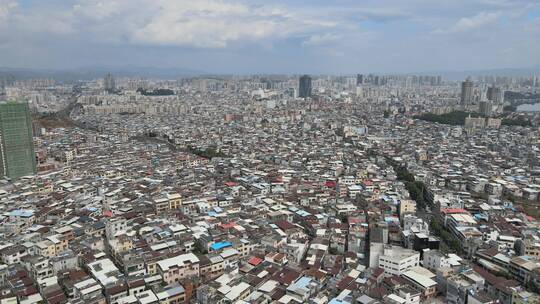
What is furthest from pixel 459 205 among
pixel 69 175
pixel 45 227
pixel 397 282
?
pixel 69 175

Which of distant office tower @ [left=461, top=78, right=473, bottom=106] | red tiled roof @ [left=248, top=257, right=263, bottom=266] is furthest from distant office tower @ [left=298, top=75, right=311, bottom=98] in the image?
red tiled roof @ [left=248, top=257, right=263, bottom=266]

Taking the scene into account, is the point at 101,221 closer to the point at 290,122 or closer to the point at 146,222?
the point at 146,222

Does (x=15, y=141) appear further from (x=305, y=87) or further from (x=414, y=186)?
(x=305, y=87)

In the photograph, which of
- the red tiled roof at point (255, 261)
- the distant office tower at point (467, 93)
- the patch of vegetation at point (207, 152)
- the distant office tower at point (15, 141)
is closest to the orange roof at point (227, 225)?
the red tiled roof at point (255, 261)

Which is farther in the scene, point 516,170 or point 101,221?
point 516,170

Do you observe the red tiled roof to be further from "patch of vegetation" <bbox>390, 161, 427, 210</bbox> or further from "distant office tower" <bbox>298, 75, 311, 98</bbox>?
"distant office tower" <bbox>298, 75, 311, 98</bbox>

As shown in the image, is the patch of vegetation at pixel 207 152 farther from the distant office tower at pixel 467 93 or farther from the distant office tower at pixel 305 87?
the distant office tower at pixel 305 87

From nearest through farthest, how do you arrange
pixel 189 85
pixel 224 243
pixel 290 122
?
pixel 224 243, pixel 290 122, pixel 189 85

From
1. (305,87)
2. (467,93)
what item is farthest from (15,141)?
(305,87)

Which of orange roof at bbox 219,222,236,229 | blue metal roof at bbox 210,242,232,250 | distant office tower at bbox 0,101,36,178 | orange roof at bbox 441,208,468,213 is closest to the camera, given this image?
blue metal roof at bbox 210,242,232,250
